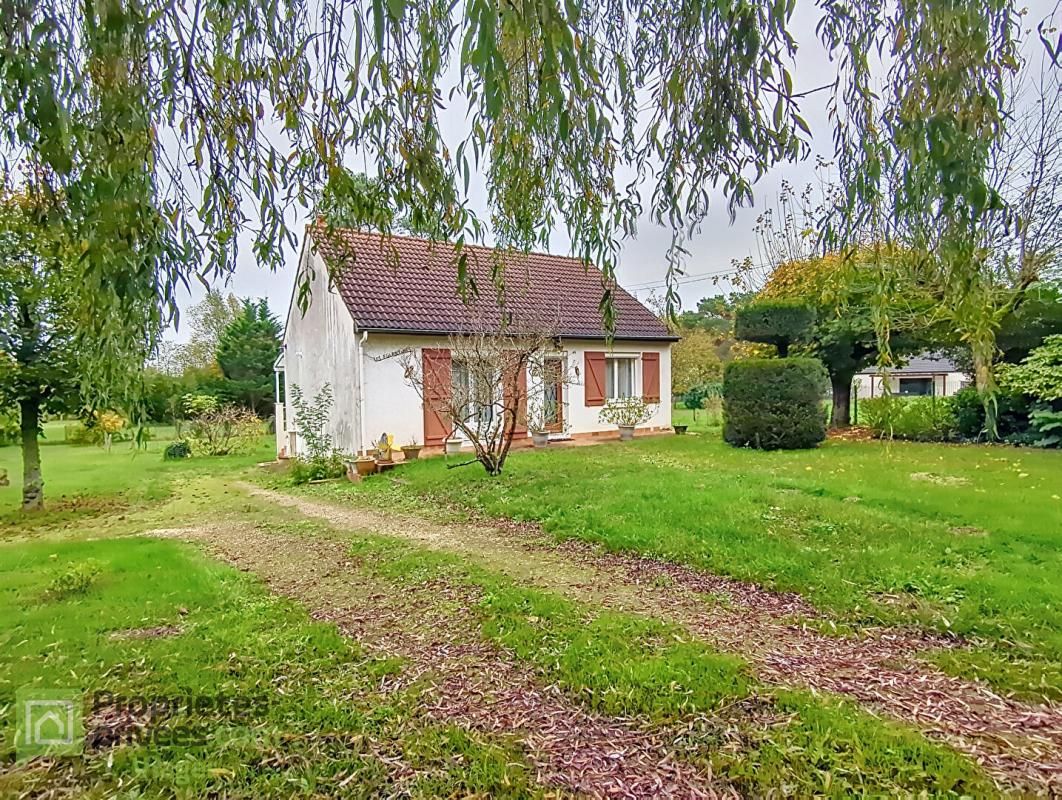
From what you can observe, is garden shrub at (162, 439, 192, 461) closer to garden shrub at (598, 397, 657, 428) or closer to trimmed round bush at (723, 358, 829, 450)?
garden shrub at (598, 397, 657, 428)

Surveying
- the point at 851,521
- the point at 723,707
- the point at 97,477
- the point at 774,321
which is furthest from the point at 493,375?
the point at 97,477

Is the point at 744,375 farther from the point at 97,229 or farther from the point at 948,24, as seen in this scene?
the point at 97,229

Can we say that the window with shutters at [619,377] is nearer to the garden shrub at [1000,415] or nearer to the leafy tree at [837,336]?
the leafy tree at [837,336]

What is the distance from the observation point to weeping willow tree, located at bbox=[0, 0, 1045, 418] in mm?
1848

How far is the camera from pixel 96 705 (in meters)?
2.85

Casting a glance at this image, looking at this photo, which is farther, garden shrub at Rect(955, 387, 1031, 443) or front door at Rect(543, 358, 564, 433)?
front door at Rect(543, 358, 564, 433)

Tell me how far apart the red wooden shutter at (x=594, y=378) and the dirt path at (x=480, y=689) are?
31.2ft

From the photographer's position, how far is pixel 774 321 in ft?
40.1

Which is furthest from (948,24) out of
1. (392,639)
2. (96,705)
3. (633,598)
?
(96,705)

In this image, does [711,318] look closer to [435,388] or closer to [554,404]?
[554,404]

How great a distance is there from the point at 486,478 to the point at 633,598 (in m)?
4.86

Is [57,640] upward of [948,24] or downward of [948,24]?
downward

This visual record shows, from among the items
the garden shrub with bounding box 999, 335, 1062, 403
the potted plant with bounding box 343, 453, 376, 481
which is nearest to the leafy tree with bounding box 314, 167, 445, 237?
the potted plant with bounding box 343, 453, 376, 481

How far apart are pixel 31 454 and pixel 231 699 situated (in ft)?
27.0
